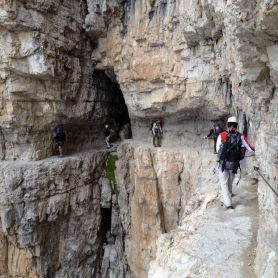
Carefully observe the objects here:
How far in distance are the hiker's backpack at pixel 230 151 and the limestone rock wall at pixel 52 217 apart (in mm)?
9377

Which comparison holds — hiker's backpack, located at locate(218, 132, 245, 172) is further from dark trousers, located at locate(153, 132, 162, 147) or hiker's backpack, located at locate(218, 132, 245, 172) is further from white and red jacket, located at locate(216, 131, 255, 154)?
dark trousers, located at locate(153, 132, 162, 147)

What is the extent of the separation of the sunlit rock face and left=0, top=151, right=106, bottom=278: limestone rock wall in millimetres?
3574

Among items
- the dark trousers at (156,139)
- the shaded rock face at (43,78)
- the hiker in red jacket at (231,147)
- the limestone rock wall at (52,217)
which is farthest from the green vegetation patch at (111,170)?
the hiker in red jacket at (231,147)

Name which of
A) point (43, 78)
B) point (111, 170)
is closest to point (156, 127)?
point (111, 170)

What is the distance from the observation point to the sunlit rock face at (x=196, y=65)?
2.87m

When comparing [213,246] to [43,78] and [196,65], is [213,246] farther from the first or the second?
[43,78]

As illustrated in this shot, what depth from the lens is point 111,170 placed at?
14.9 m

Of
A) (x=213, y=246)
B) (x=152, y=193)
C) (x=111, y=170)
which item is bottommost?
(x=152, y=193)

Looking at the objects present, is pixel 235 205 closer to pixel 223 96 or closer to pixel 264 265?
pixel 264 265

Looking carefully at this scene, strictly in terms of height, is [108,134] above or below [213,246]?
above

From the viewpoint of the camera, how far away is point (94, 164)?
48.2ft

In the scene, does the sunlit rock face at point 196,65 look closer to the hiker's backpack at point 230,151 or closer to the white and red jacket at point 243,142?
the white and red jacket at point 243,142

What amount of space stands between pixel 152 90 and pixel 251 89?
31.0 ft

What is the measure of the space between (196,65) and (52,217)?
850 cm
